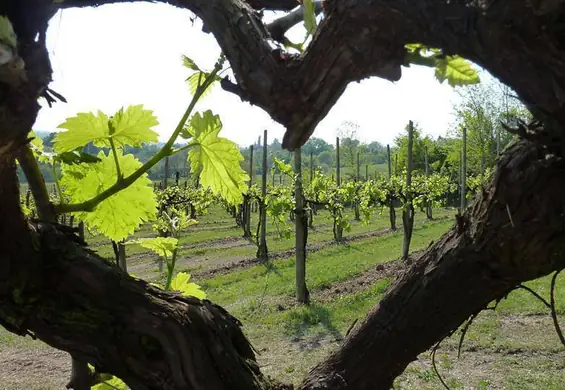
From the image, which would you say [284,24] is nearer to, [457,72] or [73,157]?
[457,72]

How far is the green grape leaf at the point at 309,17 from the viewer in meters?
0.85

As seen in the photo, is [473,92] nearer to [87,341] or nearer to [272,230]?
[272,230]

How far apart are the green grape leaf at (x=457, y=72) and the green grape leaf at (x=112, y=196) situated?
0.72 metres

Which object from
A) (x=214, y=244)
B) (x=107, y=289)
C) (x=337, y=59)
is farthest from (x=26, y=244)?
(x=214, y=244)

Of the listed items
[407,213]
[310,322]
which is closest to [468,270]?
[310,322]

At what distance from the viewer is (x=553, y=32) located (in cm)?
64

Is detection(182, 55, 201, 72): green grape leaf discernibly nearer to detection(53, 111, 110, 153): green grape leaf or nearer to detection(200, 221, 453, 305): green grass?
detection(53, 111, 110, 153): green grape leaf

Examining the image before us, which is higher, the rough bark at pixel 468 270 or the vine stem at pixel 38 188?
the vine stem at pixel 38 188

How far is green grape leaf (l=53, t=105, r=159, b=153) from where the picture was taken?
1.11 metres

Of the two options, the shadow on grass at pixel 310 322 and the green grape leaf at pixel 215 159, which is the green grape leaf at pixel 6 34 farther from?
the shadow on grass at pixel 310 322

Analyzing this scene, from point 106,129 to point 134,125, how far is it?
0.06 meters

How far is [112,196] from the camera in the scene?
4.16 feet

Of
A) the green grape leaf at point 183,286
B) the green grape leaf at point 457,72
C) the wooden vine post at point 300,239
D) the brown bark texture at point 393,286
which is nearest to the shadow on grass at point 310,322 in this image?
the wooden vine post at point 300,239

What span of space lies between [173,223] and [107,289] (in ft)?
1.61
